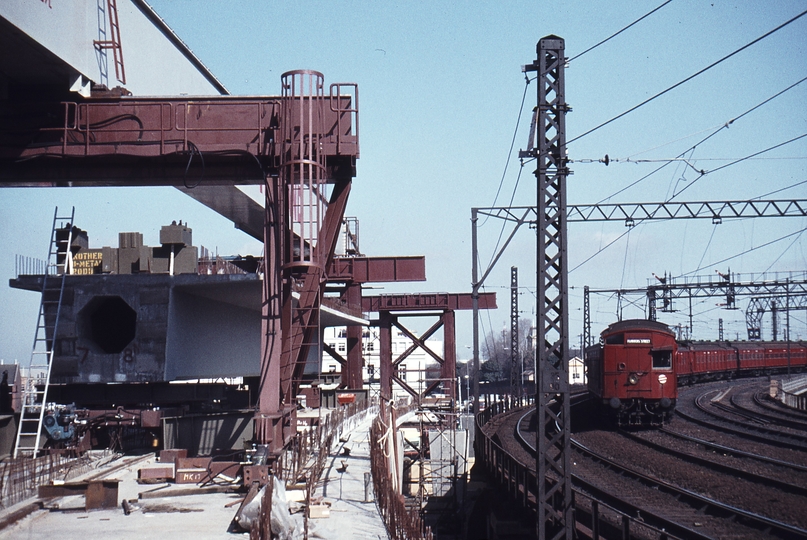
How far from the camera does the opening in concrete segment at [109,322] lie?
23.5 m

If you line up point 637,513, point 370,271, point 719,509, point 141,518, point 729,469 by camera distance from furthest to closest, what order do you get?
point 370,271 → point 729,469 → point 719,509 → point 637,513 → point 141,518

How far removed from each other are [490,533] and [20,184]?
13.8m

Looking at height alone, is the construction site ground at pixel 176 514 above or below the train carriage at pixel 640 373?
below

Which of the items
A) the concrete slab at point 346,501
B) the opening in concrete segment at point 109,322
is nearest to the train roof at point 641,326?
the concrete slab at point 346,501

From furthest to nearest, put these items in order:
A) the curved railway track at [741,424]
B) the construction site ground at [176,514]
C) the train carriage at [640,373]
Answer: the train carriage at [640,373] → the curved railway track at [741,424] → the construction site ground at [176,514]

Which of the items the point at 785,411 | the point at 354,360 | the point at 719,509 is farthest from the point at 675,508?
the point at 354,360

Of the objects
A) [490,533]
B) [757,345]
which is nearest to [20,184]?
[490,533]

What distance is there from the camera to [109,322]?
25328 mm

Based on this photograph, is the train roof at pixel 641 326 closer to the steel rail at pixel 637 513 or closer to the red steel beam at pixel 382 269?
the red steel beam at pixel 382 269

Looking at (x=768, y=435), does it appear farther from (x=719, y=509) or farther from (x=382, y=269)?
(x=382, y=269)

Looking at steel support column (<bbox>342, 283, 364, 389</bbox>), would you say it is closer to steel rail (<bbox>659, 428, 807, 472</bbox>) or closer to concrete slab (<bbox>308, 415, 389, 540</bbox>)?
concrete slab (<bbox>308, 415, 389, 540</bbox>)

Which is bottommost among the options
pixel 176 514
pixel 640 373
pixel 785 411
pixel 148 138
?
pixel 785 411

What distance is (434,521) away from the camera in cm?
2472

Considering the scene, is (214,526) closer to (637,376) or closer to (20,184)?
(20,184)
